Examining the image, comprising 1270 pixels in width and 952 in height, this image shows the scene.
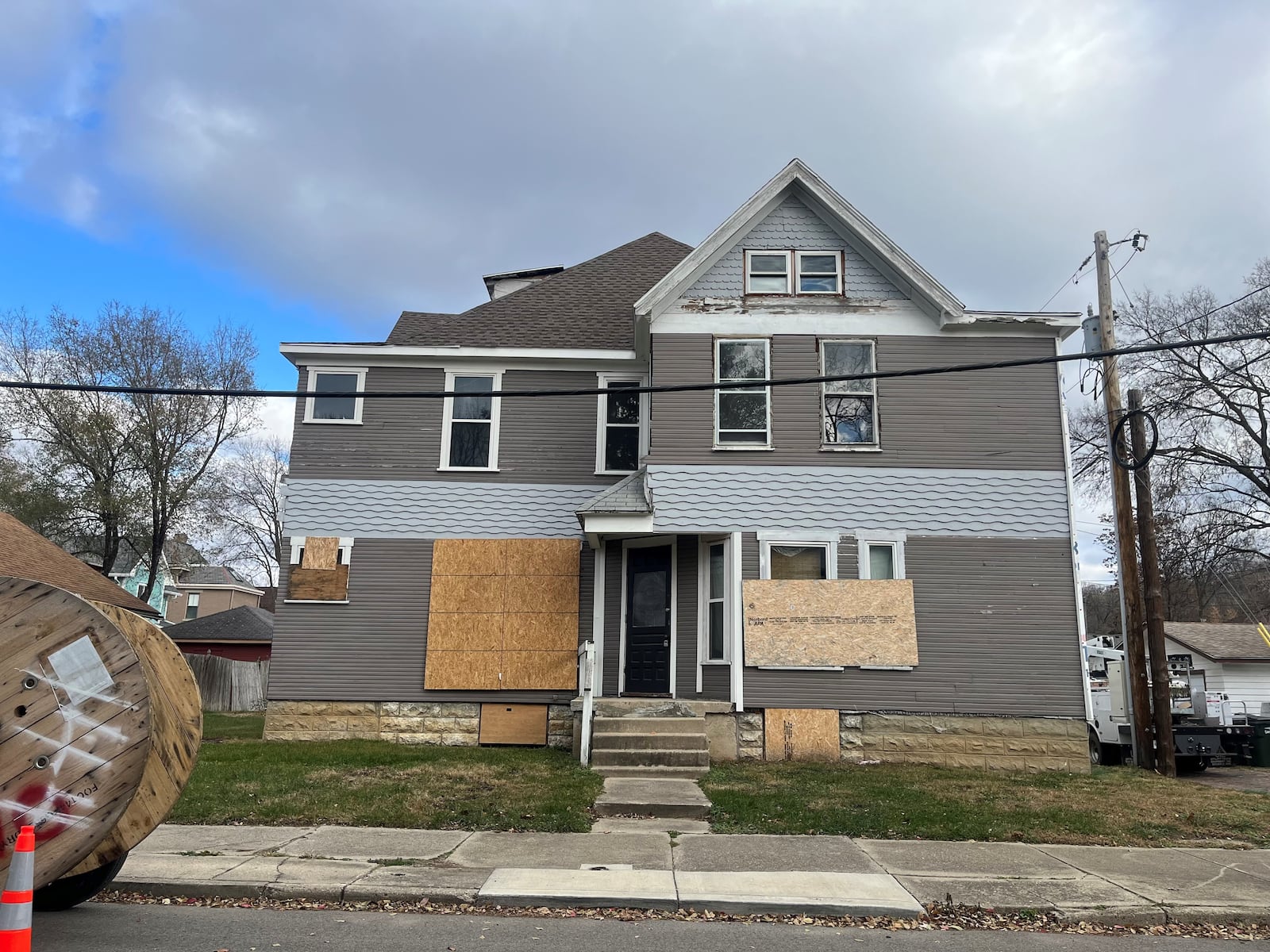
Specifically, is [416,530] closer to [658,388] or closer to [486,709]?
[486,709]

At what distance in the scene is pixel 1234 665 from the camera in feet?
104

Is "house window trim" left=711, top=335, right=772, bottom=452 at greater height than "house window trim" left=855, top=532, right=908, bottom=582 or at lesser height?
greater

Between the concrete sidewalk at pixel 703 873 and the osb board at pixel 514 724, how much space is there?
6.73m

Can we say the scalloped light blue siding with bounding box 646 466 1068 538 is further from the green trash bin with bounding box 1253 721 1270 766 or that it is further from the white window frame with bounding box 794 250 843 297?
the green trash bin with bounding box 1253 721 1270 766

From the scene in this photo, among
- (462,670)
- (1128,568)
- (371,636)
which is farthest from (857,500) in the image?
(371,636)

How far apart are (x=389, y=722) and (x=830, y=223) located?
10803 mm

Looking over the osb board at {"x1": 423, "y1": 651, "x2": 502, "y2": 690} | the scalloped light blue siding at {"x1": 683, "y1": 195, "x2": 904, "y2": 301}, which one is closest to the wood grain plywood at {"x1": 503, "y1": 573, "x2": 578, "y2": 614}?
the osb board at {"x1": 423, "y1": 651, "x2": 502, "y2": 690}

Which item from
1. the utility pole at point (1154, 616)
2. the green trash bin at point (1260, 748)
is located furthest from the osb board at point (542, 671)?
the green trash bin at point (1260, 748)

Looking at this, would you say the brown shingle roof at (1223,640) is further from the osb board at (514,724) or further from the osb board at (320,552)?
the osb board at (320,552)

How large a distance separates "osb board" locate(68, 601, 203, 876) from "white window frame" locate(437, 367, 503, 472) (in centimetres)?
943

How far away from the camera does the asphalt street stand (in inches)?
207

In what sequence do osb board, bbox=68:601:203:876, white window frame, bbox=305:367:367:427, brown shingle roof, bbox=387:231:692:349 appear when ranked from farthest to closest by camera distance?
brown shingle roof, bbox=387:231:692:349
white window frame, bbox=305:367:367:427
osb board, bbox=68:601:203:876

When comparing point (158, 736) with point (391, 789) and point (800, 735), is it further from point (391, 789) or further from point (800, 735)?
point (800, 735)

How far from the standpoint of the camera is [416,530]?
15477 millimetres
